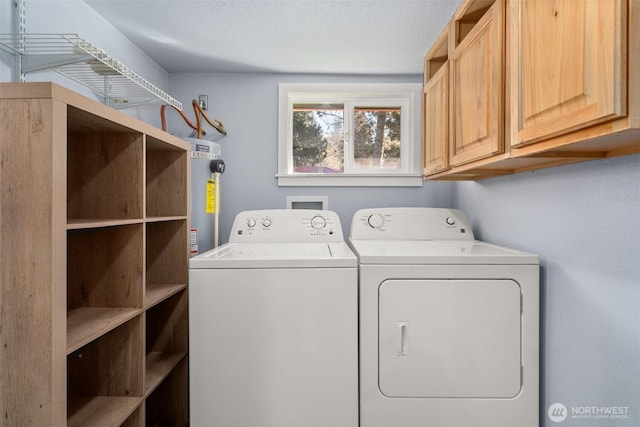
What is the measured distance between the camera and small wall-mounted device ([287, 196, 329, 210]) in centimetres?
255

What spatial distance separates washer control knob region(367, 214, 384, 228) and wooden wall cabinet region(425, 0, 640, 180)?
3.00 ft

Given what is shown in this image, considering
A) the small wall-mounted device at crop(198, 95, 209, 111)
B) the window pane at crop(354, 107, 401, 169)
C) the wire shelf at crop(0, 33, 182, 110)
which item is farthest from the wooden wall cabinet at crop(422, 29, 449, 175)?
the small wall-mounted device at crop(198, 95, 209, 111)

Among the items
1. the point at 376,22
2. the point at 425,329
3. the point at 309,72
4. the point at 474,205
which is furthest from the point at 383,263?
the point at 309,72

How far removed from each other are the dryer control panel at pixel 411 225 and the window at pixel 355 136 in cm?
48

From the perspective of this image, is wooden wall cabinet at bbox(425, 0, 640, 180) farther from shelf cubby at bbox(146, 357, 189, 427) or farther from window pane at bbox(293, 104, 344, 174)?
shelf cubby at bbox(146, 357, 189, 427)

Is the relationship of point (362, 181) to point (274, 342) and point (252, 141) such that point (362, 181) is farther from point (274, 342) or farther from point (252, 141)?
point (274, 342)

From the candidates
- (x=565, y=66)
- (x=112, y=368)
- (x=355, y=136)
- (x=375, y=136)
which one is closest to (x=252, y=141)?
(x=355, y=136)

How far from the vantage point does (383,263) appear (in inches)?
54.9

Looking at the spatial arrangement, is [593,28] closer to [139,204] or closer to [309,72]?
[139,204]

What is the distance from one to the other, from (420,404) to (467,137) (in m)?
1.11

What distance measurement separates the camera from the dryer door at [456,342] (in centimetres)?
137

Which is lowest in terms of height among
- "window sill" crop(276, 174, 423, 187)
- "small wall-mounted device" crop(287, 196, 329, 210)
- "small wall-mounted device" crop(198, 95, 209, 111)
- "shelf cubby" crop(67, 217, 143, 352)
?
"shelf cubby" crop(67, 217, 143, 352)

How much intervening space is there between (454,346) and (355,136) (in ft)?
5.67

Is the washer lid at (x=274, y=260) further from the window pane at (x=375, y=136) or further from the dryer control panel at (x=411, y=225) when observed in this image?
the window pane at (x=375, y=136)
